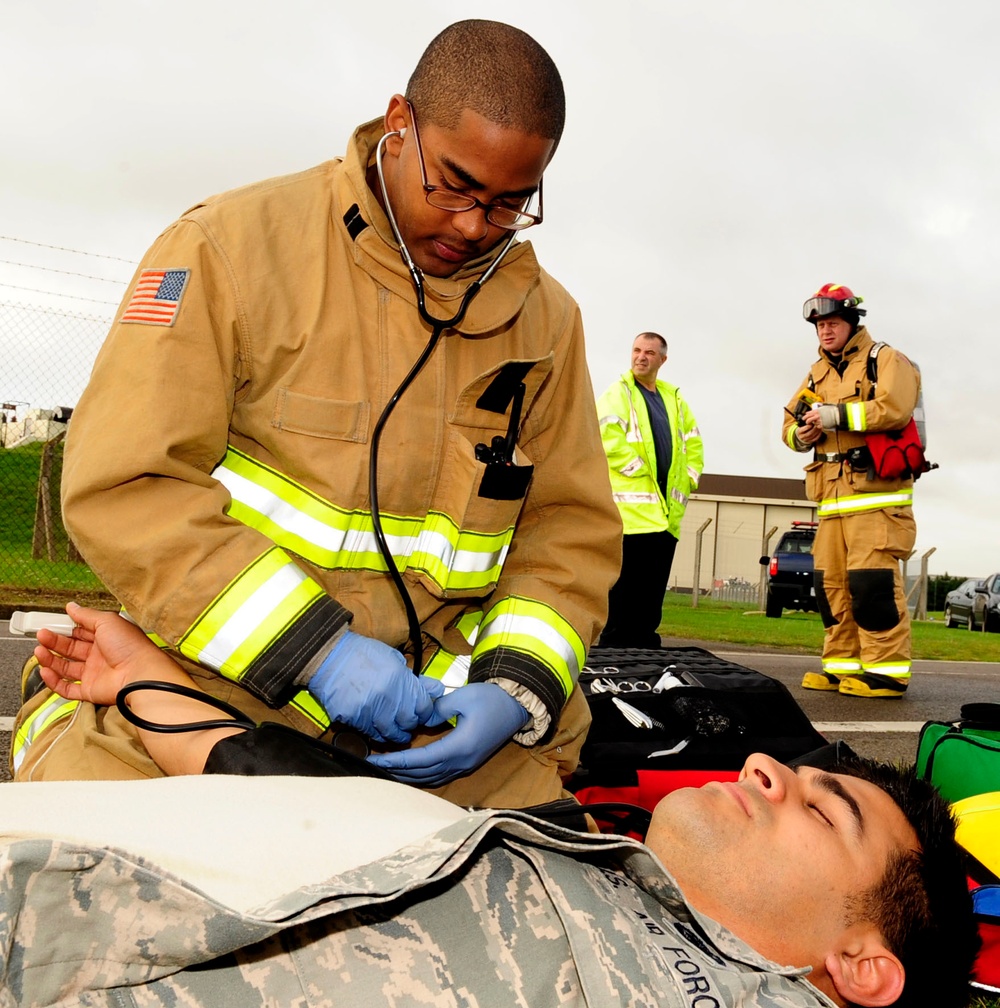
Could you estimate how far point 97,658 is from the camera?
6.83ft

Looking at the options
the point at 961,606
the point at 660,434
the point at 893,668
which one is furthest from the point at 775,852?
the point at 961,606

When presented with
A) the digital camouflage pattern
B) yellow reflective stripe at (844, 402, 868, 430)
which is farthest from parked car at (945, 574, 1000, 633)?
the digital camouflage pattern

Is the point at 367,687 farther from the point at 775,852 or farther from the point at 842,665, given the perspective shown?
the point at 842,665

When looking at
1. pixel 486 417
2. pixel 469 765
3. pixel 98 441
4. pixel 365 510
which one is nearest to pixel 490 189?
pixel 486 417

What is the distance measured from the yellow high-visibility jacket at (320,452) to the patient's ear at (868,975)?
0.76m

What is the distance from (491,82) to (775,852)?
1.62 meters

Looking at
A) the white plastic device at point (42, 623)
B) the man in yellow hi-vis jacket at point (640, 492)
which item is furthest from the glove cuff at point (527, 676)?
the man in yellow hi-vis jacket at point (640, 492)

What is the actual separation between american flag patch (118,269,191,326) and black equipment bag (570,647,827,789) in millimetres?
1873

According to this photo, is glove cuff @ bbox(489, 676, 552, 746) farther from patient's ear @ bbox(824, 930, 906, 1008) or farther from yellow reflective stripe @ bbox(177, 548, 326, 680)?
patient's ear @ bbox(824, 930, 906, 1008)

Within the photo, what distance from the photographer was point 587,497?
8.09 feet

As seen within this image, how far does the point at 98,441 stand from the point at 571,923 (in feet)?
3.72

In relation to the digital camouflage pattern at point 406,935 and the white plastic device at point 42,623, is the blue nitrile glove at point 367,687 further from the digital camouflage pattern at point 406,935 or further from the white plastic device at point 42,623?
the white plastic device at point 42,623

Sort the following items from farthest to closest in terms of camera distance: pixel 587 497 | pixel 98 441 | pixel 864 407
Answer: pixel 864 407, pixel 587 497, pixel 98 441

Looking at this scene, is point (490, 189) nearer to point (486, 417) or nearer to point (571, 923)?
point (486, 417)
